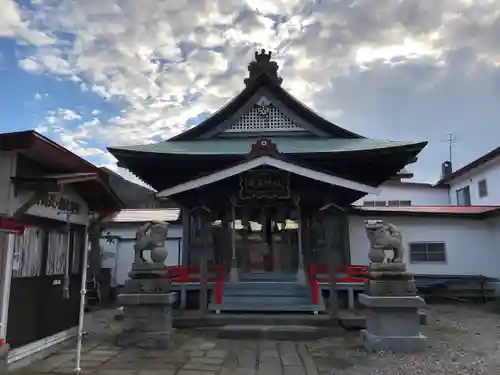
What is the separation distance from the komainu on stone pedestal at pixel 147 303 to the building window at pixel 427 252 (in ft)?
32.0

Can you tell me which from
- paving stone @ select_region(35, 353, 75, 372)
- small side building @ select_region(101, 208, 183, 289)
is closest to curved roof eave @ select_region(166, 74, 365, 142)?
small side building @ select_region(101, 208, 183, 289)

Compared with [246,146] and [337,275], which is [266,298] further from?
[246,146]

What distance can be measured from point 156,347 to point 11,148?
411 centimetres

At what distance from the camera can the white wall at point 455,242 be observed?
14070 millimetres

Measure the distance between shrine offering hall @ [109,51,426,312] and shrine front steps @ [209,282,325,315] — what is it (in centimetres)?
2

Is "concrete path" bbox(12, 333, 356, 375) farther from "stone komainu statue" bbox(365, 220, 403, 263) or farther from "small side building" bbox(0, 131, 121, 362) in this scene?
"stone komainu statue" bbox(365, 220, 403, 263)

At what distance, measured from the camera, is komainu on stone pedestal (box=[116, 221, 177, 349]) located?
7.34m

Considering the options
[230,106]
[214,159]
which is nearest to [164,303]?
[214,159]

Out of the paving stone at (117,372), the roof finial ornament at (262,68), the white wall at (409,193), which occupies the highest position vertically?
the roof finial ornament at (262,68)

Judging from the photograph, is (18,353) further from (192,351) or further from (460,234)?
(460,234)

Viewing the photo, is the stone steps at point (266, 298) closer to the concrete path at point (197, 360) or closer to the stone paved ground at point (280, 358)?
the stone paved ground at point (280, 358)

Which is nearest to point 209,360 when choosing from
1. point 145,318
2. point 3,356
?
point 145,318

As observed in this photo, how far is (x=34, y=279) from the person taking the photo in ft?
20.2

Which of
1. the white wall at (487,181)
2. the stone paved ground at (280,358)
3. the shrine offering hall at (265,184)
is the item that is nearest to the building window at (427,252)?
the shrine offering hall at (265,184)
